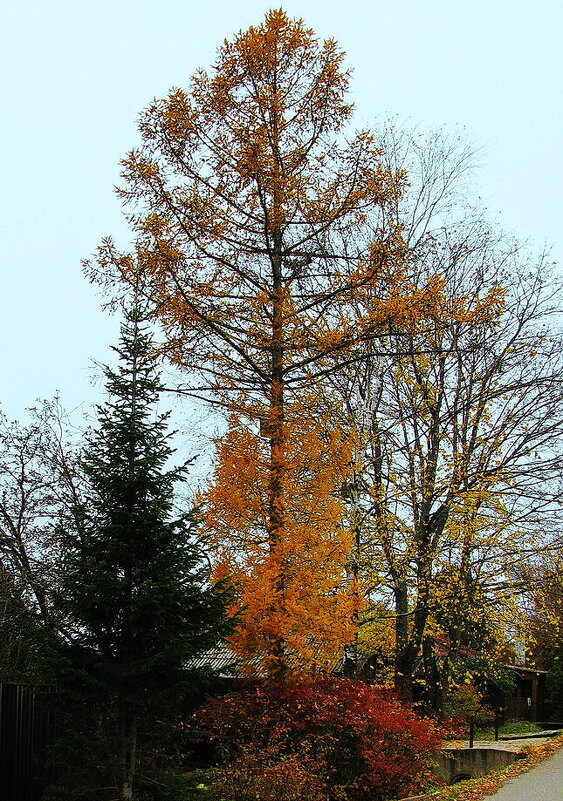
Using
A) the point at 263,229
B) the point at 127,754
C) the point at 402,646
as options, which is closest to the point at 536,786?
the point at 402,646

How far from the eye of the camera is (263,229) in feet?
47.7

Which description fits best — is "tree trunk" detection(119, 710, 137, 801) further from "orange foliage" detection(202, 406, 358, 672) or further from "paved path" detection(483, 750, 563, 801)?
"paved path" detection(483, 750, 563, 801)

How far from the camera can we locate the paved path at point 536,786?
12484mm

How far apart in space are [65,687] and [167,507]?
7.79 feet

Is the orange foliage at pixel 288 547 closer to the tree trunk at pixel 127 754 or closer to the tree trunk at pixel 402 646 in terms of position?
the tree trunk at pixel 127 754

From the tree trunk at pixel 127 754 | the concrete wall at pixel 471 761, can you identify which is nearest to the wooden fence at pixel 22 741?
the tree trunk at pixel 127 754

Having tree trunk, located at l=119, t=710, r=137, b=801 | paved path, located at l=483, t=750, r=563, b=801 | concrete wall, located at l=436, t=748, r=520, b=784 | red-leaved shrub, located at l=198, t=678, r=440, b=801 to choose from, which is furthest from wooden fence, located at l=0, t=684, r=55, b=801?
concrete wall, located at l=436, t=748, r=520, b=784

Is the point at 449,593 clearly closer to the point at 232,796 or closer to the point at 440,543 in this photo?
the point at 440,543

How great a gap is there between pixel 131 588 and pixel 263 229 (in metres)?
6.96

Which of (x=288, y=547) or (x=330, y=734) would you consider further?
(x=288, y=547)

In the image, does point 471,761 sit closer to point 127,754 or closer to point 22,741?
point 22,741

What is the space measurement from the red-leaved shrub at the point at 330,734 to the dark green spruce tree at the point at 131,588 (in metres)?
1.86

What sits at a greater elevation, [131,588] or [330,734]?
[131,588]

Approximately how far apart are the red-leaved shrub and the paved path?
1.51 meters
